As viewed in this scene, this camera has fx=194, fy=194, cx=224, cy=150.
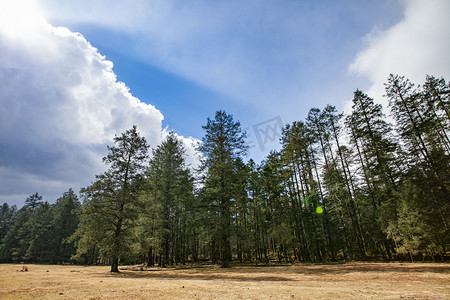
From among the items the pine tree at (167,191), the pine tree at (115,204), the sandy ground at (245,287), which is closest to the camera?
the sandy ground at (245,287)

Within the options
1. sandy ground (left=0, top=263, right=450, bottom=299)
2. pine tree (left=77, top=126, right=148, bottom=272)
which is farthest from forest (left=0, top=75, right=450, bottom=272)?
sandy ground (left=0, top=263, right=450, bottom=299)

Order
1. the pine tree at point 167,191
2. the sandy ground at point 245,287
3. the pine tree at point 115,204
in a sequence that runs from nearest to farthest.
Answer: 1. the sandy ground at point 245,287
2. the pine tree at point 115,204
3. the pine tree at point 167,191

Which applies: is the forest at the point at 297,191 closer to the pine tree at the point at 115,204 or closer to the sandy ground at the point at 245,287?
the pine tree at the point at 115,204

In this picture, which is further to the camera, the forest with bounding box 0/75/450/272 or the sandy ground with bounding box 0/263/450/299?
the forest with bounding box 0/75/450/272

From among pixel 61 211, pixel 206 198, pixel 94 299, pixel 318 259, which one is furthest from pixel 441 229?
pixel 61 211

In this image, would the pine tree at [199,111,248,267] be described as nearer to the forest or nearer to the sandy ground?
the forest

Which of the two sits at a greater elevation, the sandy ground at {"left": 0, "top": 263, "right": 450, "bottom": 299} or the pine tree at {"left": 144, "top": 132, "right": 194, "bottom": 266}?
the pine tree at {"left": 144, "top": 132, "right": 194, "bottom": 266}

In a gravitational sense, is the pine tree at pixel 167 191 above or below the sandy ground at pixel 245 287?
above

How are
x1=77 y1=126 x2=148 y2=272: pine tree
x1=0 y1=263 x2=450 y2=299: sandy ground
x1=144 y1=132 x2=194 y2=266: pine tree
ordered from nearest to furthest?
1. x1=0 y1=263 x2=450 y2=299: sandy ground
2. x1=77 y1=126 x2=148 y2=272: pine tree
3. x1=144 y1=132 x2=194 y2=266: pine tree

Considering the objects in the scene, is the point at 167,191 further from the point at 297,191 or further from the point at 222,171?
the point at 297,191

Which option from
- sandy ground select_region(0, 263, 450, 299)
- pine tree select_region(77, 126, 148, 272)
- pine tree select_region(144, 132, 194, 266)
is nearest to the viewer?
sandy ground select_region(0, 263, 450, 299)

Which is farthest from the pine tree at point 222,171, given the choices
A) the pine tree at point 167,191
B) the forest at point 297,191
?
the pine tree at point 167,191

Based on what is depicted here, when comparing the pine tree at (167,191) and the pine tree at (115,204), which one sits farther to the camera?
the pine tree at (167,191)

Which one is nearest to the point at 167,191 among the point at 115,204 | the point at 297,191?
the point at 115,204
